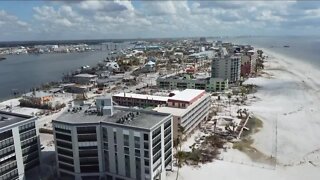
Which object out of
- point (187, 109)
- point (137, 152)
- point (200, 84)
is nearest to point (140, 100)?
point (187, 109)

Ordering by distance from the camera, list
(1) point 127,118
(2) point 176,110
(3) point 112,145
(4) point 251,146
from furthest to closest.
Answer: (2) point 176,110 < (4) point 251,146 < (1) point 127,118 < (3) point 112,145

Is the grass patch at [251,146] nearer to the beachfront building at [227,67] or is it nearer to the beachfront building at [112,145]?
the beachfront building at [112,145]

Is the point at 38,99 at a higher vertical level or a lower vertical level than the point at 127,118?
lower

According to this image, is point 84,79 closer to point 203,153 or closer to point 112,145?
point 203,153

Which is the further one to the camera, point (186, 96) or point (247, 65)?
point (247, 65)

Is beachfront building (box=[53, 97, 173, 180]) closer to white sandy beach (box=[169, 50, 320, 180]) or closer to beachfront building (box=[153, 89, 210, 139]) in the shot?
white sandy beach (box=[169, 50, 320, 180])

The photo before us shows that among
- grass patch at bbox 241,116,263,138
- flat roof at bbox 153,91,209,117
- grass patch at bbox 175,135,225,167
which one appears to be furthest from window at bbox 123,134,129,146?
grass patch at bbox 241,116,263,138
